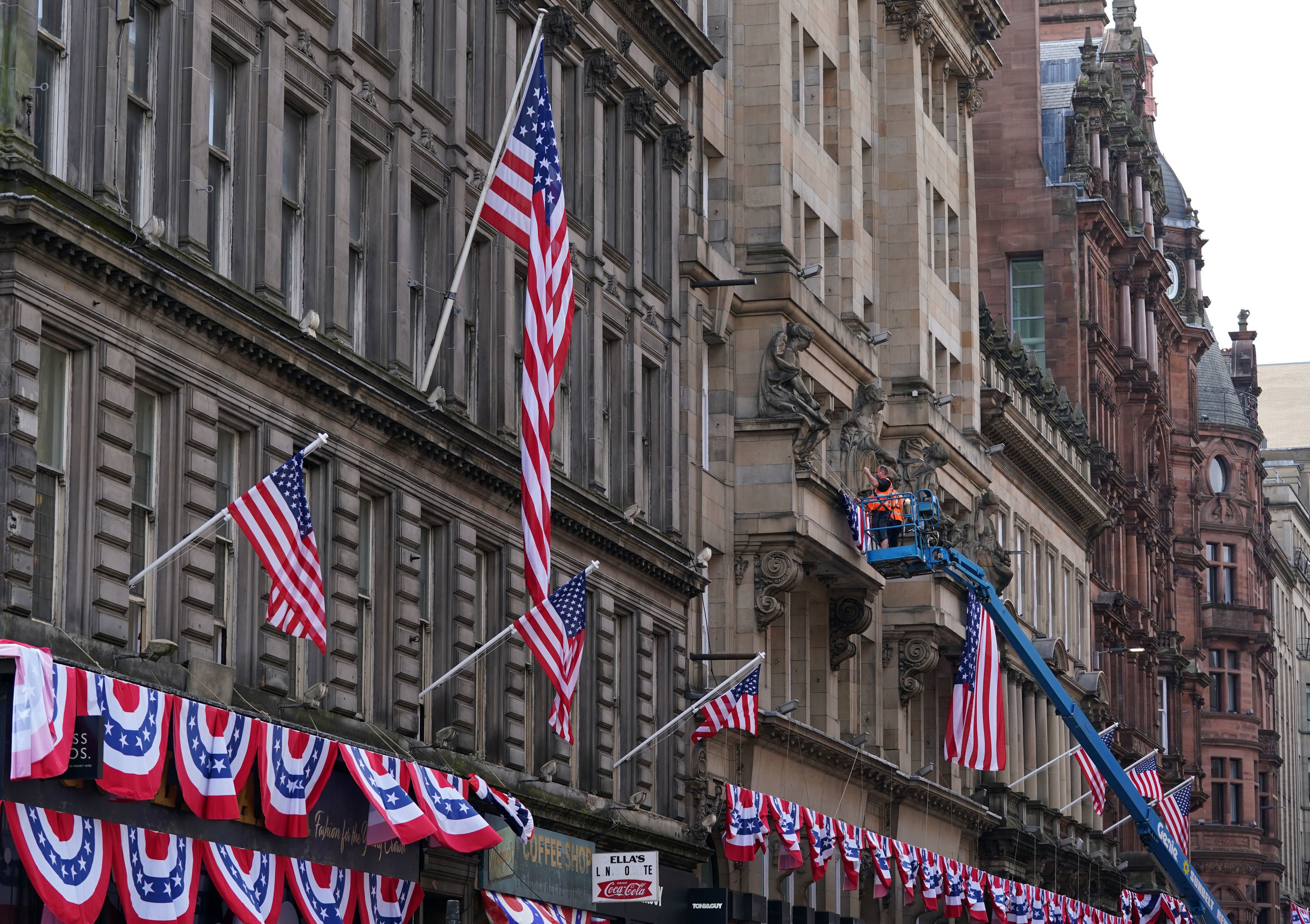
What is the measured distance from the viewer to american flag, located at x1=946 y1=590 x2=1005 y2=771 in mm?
55844

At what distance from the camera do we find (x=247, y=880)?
1184 inches

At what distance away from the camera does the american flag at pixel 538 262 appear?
3375 cm

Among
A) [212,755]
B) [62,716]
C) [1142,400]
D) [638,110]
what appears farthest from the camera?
[1142,400]

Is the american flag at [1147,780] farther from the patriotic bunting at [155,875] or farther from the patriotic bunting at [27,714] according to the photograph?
Answer: the patriotic bunting at [27,714]

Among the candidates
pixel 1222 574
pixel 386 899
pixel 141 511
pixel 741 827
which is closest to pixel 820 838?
pixel 741 827

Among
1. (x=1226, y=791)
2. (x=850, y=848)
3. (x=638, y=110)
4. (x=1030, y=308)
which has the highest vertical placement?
(x=1030, y=308)

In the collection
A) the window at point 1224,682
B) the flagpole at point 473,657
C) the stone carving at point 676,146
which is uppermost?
the window at point 1224,682

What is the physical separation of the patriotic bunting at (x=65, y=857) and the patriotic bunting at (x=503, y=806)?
8837 mm

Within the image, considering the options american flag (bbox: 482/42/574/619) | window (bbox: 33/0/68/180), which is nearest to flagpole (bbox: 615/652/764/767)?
american flag (bbox: 482/42/574/619)

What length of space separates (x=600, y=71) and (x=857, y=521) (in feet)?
48.0

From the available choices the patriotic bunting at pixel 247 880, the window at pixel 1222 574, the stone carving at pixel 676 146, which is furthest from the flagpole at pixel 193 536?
the window at pixel 1222 574

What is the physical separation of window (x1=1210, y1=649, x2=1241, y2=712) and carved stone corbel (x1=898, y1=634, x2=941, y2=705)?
61.9 meters

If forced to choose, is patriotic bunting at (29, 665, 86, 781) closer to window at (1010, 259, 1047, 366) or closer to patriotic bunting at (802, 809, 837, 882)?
patriotic bunting at (802, 809, 837, 882)

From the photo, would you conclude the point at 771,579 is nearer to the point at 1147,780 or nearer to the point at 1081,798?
the point at 1147,780
